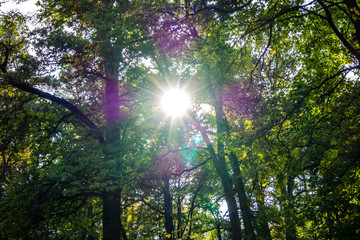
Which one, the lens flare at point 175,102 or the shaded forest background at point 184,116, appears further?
the lens flare at point 175,102

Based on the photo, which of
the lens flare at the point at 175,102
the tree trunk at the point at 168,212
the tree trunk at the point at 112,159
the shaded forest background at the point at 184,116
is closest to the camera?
the shaded forest background at the point at 184,116

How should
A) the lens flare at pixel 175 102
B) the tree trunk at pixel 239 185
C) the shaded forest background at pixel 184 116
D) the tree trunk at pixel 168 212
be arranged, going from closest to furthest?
the shaded forest background at pixel 184 116, the tree trunk at pixel 239 185, the lens flare at pixel 175 102, the tree trunk at pixel 168 212

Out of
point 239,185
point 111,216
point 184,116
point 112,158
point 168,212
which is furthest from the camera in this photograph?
point 168,212

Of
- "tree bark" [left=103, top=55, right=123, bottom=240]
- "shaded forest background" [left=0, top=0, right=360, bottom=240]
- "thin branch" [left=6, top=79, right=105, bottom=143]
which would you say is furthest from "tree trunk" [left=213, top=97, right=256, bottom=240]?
"thin branch" [left=6, top=79, right=105, bottom=143]

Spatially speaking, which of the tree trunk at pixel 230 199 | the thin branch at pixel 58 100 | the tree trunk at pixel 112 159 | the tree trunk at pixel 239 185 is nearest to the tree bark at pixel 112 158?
the tree trunk at pixel 112 159

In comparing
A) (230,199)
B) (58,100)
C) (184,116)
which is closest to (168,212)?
(230,199)

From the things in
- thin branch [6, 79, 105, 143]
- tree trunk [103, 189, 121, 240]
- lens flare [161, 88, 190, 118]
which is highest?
lens flare [161, 88, 190, 118]

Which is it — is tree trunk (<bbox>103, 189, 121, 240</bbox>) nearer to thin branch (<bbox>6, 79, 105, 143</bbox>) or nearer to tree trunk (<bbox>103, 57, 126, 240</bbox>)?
tree trunk (<bbox>103, 57, 126, 240</bbox>)

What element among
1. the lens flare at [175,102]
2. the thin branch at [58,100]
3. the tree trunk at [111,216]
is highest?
the lens flare at [175,102]

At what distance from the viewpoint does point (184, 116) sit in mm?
15320

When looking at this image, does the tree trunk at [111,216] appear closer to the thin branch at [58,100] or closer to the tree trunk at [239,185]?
the thin branch at [58,100]

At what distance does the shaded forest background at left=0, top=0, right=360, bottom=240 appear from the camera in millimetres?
7074

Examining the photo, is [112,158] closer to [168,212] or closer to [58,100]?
[58,100]

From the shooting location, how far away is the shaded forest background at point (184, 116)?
279 inches
